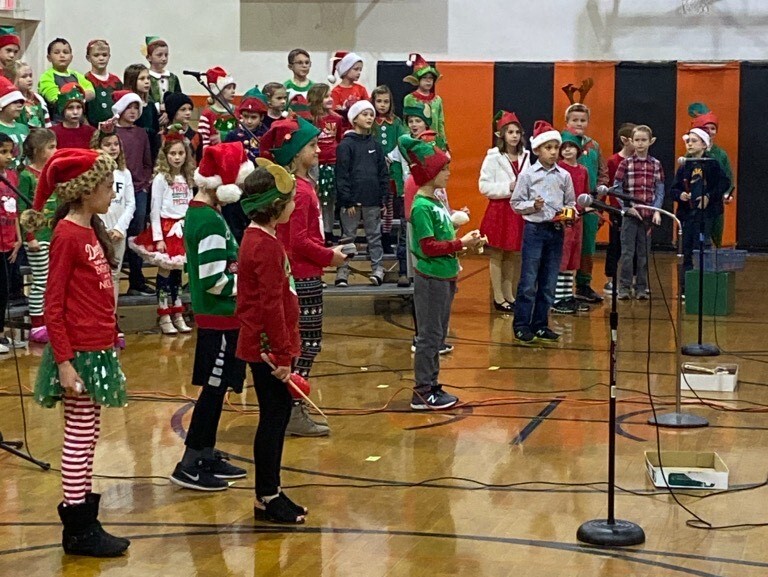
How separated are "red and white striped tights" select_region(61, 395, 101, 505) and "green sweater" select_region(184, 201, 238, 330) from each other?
106 centimetres

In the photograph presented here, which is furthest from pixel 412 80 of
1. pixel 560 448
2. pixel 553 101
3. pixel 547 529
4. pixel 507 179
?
pixel 547 529

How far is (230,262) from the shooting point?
5887mm

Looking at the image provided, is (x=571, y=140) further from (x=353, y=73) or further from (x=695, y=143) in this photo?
(x=353, y=73)

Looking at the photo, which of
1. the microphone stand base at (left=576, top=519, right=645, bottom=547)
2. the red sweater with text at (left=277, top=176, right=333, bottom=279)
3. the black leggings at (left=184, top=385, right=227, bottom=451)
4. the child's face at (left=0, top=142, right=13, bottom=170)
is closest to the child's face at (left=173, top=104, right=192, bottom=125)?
the child's face at (left=0, top=142, right=13, bottom=170)

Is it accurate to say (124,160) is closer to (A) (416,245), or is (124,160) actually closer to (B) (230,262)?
(A) (416,245)

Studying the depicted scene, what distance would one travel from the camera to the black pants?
5312mm

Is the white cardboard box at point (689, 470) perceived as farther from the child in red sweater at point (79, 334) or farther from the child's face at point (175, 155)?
the child's face at point (175, 155)

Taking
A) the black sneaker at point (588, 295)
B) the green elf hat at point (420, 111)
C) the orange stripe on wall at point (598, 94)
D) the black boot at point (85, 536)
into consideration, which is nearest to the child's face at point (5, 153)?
the black boot at point (85, 536)

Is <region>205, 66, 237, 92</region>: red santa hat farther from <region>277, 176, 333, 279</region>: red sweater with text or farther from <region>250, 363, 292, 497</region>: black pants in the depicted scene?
<region>250, 363, 292, 497</region>: black pants

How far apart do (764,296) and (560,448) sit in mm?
6199

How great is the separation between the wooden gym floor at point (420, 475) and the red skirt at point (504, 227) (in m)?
1.33

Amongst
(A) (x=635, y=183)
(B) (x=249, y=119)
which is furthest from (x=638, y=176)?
(B) (x=249, y=119)

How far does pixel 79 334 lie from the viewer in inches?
193

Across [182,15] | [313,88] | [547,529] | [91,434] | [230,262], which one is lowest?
[547,529]
